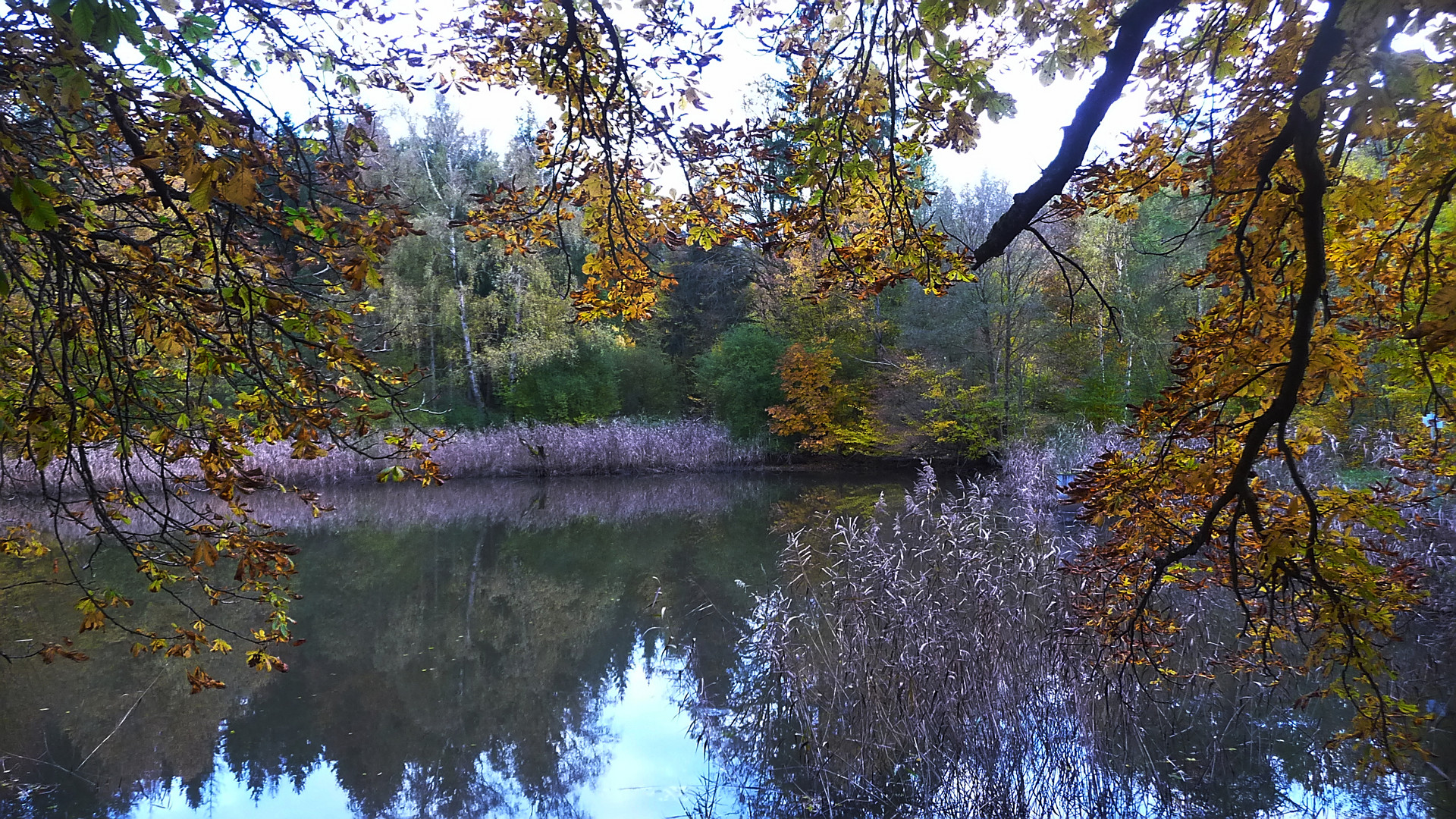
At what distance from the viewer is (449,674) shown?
5.82 metres

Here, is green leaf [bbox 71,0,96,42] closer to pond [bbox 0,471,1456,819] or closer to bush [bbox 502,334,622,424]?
pond [bbox 0,471,1456,819]

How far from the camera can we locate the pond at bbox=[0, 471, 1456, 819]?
3646mm

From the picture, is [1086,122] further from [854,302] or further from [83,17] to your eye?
[854,302]

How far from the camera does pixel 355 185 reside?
253cm

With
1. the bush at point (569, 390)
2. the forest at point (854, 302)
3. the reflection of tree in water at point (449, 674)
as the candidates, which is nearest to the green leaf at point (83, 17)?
the forest at point (854, 302)

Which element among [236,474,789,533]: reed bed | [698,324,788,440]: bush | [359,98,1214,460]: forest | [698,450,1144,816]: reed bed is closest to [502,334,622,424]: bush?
[359,98,1214,460]: forest

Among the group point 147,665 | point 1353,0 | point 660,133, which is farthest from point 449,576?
point 1353,0

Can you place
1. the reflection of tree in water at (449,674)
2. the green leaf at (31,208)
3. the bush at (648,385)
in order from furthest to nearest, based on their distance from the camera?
the bush at (648,385) < the reflection of tree in water at (449,674) < the green leaf at (31,208)

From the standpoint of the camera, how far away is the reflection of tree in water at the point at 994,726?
3547 millimetres

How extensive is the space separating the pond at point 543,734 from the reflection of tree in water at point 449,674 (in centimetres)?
2

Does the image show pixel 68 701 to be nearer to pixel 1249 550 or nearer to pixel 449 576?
pixel 449 576

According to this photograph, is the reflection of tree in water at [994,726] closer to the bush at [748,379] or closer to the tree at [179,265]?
the tree at [179,265]

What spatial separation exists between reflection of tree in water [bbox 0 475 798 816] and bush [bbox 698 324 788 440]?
7873 millimetres

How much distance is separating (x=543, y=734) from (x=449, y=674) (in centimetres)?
130
